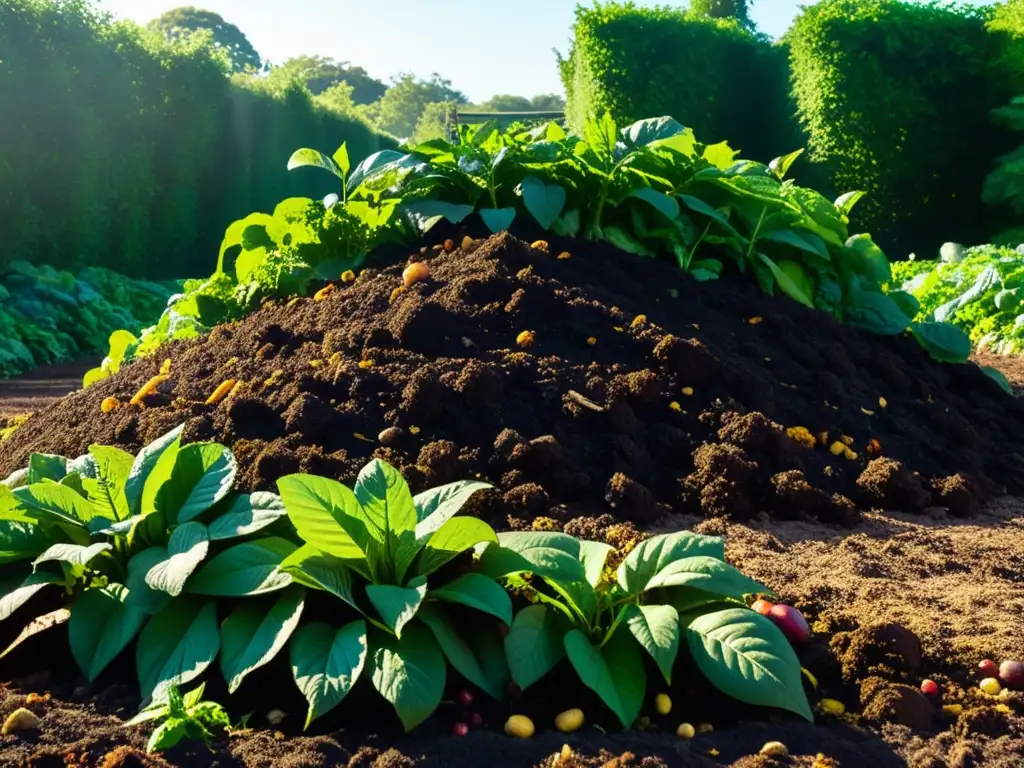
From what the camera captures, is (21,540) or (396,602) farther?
(21,540)

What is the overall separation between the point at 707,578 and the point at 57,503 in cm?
141

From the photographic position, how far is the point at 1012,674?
1748 mm

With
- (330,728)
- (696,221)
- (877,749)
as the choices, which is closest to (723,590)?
(877,749)

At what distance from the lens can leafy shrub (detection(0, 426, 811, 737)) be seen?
1.68 metres

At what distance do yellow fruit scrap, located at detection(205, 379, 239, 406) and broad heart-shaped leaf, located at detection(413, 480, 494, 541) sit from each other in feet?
4.32

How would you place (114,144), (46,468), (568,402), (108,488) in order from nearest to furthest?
(108,488), (46,468), (568,402), (114,144)

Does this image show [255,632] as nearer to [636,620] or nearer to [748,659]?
[636,620]

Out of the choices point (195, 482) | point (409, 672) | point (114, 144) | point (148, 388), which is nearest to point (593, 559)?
point (409, 672)

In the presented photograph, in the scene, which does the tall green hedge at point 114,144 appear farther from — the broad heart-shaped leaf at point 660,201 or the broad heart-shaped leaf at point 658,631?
the broad heart-shaped leaf at point 658,631

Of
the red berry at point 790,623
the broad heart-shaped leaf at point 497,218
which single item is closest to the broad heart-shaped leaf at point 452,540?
the red berry at point 790,623

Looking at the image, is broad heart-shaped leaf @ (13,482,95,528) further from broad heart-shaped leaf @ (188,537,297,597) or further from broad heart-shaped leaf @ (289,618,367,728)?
broad heart-shaped leaf @ (289,618,367,728)

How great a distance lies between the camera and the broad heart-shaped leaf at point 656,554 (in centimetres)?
189

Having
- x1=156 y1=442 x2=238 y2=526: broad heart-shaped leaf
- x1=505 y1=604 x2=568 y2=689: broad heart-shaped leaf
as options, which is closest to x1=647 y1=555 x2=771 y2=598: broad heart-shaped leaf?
x1=505 y1=604 x2=568 y2=689: broad heart-shaped leaf

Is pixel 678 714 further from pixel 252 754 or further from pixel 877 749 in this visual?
pixel 252 754
